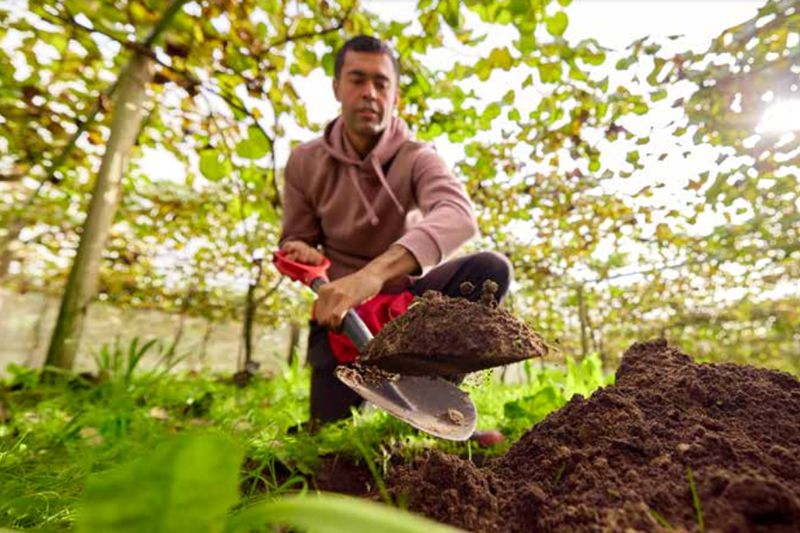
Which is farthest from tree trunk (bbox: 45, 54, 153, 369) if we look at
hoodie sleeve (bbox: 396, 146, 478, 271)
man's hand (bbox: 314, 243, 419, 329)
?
man's hand (bbox: 314, 243, 419, 329)

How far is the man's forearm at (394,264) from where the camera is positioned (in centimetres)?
162

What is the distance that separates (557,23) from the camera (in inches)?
92.3

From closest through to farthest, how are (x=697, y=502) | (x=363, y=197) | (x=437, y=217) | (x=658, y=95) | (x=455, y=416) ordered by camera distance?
(x=697, y=502)
(x=455, y=416)
(x=437, y=217)
(x=658, y=95)
(x=363, y=197)

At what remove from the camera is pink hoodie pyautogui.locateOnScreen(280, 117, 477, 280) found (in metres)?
2.65

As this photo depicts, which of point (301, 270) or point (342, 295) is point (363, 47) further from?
point (342, 295)

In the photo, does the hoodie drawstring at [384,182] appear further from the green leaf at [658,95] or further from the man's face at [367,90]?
the green leaf at [658,95]

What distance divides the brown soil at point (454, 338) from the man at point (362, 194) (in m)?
0.89

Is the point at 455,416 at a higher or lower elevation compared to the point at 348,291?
lower

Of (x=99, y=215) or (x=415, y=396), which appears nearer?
(x=415, y=396)

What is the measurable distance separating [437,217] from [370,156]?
1.04 metres

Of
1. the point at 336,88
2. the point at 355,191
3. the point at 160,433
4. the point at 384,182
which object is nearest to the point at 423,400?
the point at 160,433

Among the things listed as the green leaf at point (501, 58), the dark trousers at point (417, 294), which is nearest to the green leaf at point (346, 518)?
the dark trousers at point (417, 294)

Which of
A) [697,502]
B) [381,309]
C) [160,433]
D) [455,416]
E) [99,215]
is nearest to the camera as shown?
[697,502]

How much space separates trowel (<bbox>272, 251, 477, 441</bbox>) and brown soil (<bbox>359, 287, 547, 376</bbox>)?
6.5 inches
